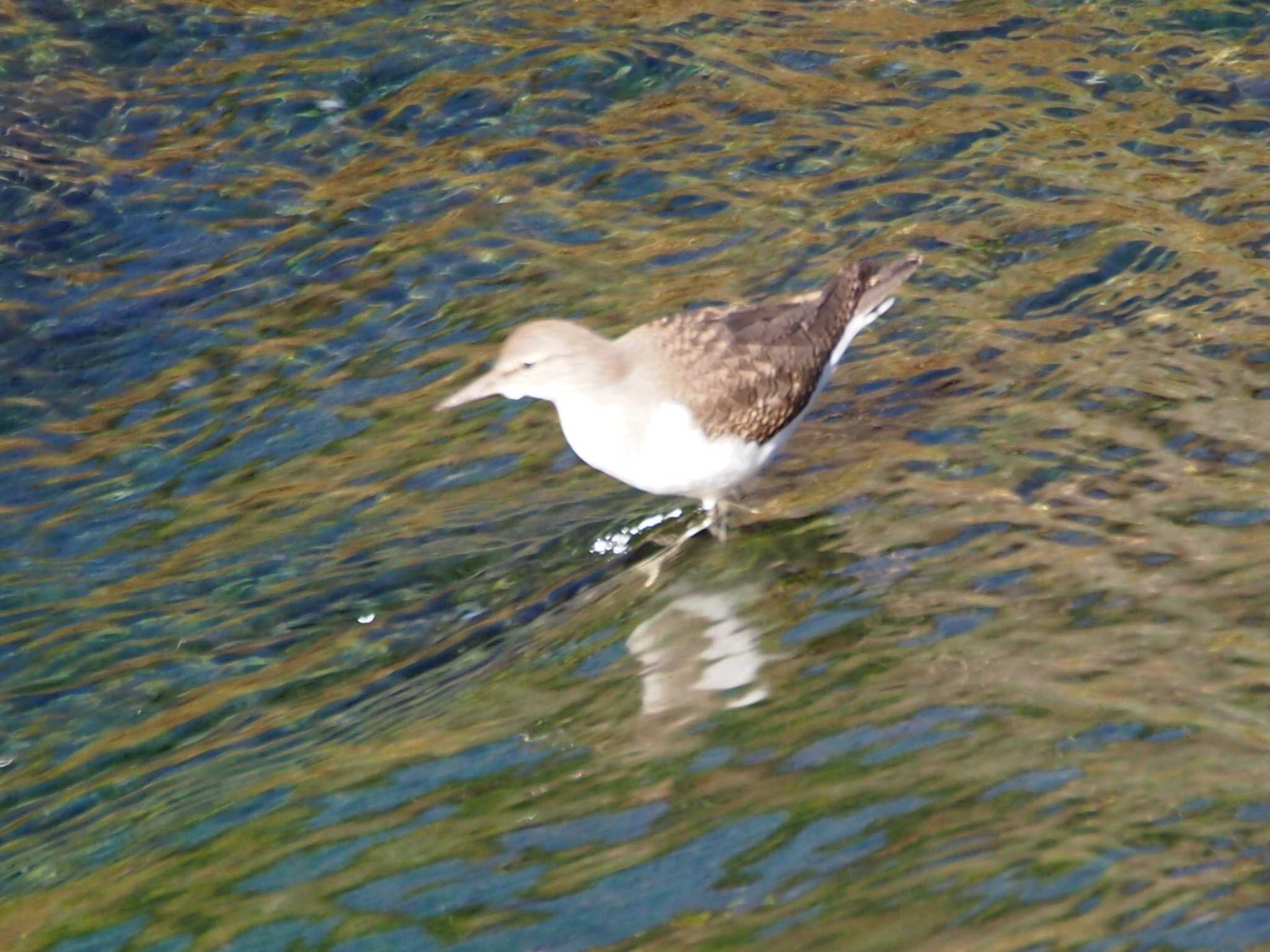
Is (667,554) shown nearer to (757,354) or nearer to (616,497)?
(616,497)

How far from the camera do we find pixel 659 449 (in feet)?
20.7

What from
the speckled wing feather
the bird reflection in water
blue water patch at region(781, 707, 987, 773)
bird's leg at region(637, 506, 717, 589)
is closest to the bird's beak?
the speckled wing feather

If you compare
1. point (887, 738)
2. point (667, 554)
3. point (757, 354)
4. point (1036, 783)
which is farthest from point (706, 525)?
point (1036, 783)

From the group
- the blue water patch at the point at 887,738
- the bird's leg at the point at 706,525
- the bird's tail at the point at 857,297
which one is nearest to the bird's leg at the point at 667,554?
the bird's leg at the point at 706,525

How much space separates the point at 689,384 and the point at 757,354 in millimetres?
336

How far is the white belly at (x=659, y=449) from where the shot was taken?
632cm

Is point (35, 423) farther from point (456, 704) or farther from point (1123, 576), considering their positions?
point (1123, 576)

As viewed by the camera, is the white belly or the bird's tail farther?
the bird's tail

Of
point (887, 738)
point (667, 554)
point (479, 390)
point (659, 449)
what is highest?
point (479, 390)

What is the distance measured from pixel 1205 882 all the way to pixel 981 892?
0.48m

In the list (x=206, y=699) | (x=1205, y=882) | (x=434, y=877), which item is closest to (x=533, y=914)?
(x=434, y=877)

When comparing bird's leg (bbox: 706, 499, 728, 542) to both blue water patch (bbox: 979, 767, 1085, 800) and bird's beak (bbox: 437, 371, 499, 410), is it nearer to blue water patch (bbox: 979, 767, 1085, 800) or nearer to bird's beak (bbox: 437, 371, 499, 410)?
bird's beak (bbox: 437, 371, 499, 410)

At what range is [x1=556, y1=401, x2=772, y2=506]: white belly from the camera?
6324 mm

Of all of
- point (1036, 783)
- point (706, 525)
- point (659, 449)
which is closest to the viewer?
point (1036, 783)
